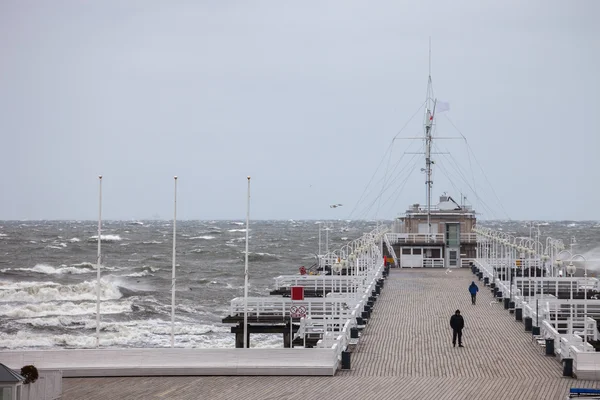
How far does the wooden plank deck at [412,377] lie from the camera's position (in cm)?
2218

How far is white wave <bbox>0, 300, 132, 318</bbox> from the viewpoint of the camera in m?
59.1

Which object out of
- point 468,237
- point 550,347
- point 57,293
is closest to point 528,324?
point 550,347

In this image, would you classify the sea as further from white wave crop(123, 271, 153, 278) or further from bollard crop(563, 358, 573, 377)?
Result: bollard crop(563, 358, 573, 377)

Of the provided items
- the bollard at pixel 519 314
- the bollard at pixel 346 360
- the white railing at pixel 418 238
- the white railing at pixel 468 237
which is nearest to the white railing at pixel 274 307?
the bollard at pixel 519 314

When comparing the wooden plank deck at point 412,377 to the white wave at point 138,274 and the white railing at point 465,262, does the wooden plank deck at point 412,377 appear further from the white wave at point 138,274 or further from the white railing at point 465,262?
the white wave at point 138,274

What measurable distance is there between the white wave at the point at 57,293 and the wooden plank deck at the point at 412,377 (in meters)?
40.2

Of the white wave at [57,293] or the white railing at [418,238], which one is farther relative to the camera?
the white wave at [57,293]

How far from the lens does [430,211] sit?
69562 mm

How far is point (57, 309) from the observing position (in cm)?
6166

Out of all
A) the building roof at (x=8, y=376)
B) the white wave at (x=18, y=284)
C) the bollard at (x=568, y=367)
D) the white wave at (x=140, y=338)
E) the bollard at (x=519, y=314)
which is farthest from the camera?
the white wave at (x=18, y=284)

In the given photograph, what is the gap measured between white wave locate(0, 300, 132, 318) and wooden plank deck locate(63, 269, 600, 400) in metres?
30.5

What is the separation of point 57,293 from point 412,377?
5139cm

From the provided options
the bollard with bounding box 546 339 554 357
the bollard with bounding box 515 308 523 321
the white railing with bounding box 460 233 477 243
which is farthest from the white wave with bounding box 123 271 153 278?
the bollard with bounding box 546 339 554 357

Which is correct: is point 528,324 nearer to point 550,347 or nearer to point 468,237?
point 550,347
